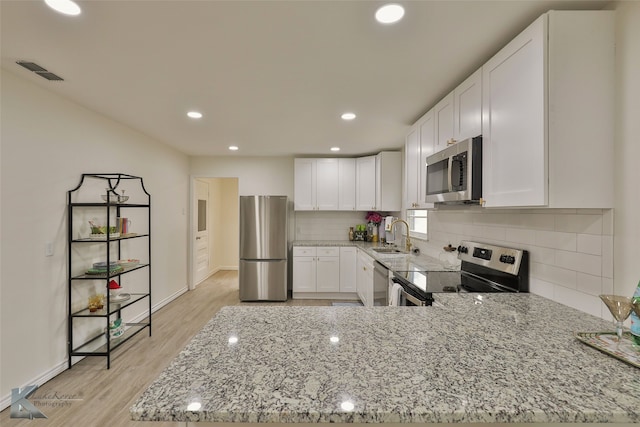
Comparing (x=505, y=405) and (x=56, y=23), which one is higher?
(x=56, y=23)

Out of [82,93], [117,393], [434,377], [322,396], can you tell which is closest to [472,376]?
[434,377]

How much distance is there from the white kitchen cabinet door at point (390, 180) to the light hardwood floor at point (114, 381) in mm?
3148

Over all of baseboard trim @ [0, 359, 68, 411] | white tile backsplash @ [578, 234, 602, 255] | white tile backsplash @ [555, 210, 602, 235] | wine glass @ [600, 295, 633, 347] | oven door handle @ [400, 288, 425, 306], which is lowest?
baseboard trim @ [0, 359, 68, 411]

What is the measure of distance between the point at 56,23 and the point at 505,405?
2.51 metres

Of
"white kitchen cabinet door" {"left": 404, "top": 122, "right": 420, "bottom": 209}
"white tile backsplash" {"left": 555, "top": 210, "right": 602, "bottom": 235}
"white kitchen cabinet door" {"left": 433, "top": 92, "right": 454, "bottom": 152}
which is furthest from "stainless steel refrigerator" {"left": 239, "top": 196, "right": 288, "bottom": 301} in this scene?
"white tile backsplash" {"left": 555, "top": 210, "right": 602, "bottom": 235}

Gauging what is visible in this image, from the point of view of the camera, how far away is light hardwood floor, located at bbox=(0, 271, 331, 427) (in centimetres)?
198

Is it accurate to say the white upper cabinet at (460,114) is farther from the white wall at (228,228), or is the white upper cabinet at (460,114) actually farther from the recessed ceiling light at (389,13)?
the white wall at (228,228)

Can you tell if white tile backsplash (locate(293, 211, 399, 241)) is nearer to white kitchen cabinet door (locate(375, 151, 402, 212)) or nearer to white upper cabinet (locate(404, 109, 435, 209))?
white kitchen cabinet door (locate(375, 151, 402, 212))

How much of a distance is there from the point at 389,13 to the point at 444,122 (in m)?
1.09

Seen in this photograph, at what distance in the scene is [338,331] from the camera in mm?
1189

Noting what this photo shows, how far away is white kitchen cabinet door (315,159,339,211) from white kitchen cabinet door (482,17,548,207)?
328 centimetres

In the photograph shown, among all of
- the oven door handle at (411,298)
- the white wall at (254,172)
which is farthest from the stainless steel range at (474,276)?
the white wall at (254,172)

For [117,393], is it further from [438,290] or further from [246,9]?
[246,9]

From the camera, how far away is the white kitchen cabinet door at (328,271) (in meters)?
4.71
